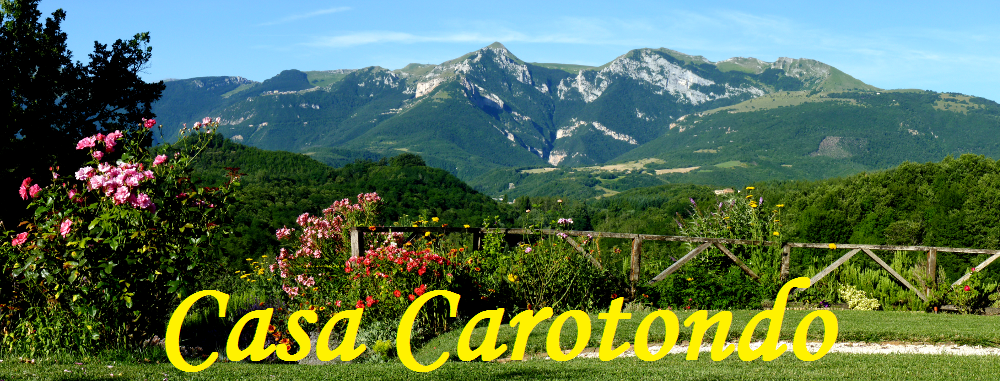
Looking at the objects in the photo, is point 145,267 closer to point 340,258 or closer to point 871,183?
point 340,258

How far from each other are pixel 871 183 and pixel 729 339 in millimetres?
Result: 14270

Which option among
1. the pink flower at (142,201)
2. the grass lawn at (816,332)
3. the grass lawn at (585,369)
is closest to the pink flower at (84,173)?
the pink flower at (142,201)

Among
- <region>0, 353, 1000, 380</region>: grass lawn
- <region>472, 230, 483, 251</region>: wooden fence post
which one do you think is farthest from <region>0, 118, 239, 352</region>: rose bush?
<region>472, 230, 483, 251</region>: wooden fence post

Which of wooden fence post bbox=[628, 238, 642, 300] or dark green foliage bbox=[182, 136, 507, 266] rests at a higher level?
wooden fence post bbox=[628, 238, 642, 300]

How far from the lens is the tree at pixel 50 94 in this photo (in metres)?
10.1

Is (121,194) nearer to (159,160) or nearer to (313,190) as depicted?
(159,160)

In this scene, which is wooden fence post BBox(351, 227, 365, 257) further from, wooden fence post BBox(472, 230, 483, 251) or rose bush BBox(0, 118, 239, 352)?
rose bush BBox(0, 118, 239, 352)

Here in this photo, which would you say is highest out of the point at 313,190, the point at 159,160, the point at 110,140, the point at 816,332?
the point at 110,140

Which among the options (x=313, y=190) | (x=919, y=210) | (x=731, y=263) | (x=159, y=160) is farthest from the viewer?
(x=313, y=190)

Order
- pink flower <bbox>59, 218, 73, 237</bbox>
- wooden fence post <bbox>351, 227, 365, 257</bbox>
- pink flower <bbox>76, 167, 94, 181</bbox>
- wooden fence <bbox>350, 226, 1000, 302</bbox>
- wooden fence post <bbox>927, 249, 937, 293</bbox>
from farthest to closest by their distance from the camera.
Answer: wooden fence post <bbox>927, 249, 937, 293</bbox>
wooden fence <bbox>350, 226, 1000, 302</bbox>
wooden fence post <bbox>351, 227, 365, 257</bbox>
pink flower <bbox>76, 167, 94, 181</bbox>
pink flower <bbox>59, 218, 73, 237</bbox>

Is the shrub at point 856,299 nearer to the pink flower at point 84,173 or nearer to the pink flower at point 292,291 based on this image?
the pink flower at point 292,291

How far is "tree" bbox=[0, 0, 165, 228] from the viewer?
10.1 metres

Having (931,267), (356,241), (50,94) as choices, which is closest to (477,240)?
(356,241)

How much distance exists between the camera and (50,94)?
1149cm
